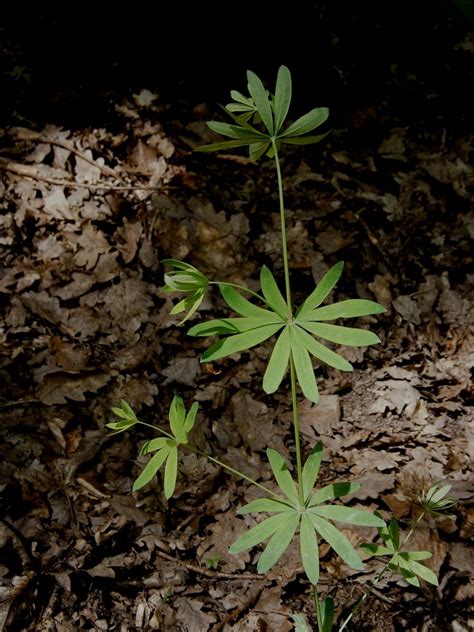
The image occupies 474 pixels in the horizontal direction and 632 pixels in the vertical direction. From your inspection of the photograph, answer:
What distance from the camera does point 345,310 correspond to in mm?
1346

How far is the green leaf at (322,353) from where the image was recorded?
128 cm

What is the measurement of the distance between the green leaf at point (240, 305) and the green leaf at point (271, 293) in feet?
0.08

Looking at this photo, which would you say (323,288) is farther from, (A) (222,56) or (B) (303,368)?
(A) (222,56)

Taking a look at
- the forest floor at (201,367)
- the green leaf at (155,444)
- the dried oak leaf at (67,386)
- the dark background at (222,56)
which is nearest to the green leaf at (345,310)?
the green leaf at (155,444)

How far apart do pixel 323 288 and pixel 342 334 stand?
135 millimetres

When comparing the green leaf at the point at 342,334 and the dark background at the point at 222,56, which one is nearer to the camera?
the green leaf at the point at 342,334

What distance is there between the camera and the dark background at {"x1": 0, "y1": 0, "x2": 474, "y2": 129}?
3834mm

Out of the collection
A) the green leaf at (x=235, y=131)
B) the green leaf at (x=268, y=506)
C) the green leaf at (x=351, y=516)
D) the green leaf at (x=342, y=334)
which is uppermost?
the green leaf at (x=235, y=131)

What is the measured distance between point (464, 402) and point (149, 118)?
304cm

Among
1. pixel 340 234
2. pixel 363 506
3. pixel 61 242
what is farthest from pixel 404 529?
pixel 61 242

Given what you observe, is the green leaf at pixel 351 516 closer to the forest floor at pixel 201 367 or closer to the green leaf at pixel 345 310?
the green leaf at pixel 345 310

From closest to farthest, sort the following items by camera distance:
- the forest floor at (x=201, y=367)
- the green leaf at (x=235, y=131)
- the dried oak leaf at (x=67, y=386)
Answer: the green leaf at (x=235, y=131)
the forest floor at (x=201, y=367)
the dried oak leaf at (x=67, y=386)

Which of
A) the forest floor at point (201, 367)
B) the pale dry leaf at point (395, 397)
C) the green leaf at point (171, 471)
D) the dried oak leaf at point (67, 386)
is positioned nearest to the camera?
the green leaf at point (171, 471)

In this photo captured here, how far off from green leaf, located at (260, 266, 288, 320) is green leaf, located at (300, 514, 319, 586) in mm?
580
